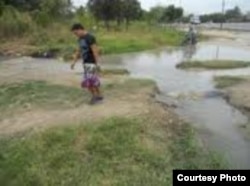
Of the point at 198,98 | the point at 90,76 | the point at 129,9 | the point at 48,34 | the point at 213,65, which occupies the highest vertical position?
the point at 90,76

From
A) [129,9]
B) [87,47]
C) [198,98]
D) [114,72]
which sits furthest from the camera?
[129,9]

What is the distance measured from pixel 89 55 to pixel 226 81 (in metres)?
5.98

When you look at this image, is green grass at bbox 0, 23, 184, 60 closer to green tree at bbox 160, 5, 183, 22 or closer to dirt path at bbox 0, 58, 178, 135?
dirt path at bbox 0, 58, 178, 135

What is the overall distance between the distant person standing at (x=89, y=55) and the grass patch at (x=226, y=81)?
498cm

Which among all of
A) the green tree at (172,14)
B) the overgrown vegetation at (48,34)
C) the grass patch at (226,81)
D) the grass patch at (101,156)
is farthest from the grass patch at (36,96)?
the green tree at (172,14)

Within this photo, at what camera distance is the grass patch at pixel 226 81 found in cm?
1440

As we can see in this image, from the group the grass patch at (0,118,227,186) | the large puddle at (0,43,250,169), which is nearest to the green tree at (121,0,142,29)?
the large puddle at (0,43,250,169)

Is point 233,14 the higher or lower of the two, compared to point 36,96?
lower

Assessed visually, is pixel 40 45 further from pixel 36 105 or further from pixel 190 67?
pixel 36 105

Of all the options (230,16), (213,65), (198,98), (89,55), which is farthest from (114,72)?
(230,16)

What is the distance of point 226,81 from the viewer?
591 inches

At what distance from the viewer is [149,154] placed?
714 cm

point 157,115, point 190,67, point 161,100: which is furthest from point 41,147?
point 190,67

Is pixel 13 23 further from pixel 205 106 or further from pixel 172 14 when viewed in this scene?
pixel 172 14
